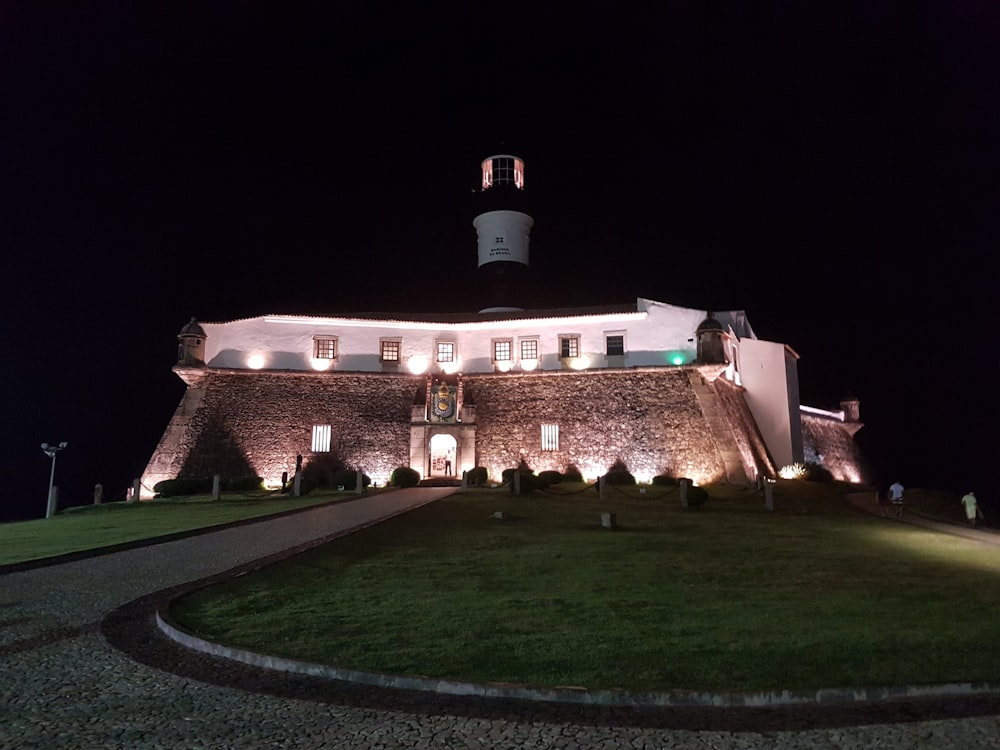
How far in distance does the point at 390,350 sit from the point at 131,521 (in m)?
17.9

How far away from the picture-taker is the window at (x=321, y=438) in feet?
106

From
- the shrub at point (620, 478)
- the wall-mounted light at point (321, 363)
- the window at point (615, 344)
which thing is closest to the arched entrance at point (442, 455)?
the wall-mounted light at point (321, 363)

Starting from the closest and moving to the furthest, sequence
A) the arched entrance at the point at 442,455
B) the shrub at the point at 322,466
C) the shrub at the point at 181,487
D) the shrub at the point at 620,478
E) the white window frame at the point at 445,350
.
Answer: the shrub at the point at 181,487 < the shrub at the point at 620,478 < the shrub at the point at 322,466 < the arched entrance at the point at 442,455 < the white window frame at the point at 445,350

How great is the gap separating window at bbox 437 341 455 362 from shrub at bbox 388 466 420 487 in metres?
7.53

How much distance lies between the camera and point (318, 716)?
15.8 ft

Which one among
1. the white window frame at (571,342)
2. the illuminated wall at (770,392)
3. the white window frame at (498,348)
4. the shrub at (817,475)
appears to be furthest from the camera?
the white window frame at (498,348)

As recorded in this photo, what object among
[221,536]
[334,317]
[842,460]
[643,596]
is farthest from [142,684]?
[842,460]

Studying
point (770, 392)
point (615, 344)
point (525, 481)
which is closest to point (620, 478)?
point (525, 481)

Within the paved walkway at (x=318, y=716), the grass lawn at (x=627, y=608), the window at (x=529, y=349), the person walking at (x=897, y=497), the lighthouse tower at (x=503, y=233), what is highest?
the lighthouse tower at (x=503, y=233)

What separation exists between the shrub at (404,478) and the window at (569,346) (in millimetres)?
9949

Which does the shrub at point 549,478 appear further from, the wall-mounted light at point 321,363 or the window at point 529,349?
the wall-mounted light at point 321,363

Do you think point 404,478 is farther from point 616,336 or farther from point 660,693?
point 660,693

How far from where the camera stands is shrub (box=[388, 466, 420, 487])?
28.8 m

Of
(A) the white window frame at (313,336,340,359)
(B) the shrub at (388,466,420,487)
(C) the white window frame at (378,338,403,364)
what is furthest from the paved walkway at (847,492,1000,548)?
(A) the white window frame at (313,336,340,359)
